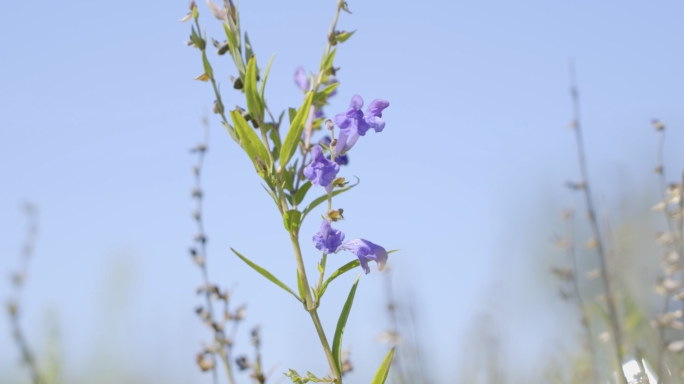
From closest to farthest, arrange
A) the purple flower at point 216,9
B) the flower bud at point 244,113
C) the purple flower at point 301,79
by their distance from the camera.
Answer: the flower bud at point 244,113 < the purple flower at point 216,9 < the purple flower at point 301,79

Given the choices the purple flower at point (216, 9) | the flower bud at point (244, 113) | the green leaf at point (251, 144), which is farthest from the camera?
the purple flower at point (216, 9)

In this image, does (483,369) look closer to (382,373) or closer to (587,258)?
(382,373)

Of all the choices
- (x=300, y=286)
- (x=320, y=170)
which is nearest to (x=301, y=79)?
(x=320, y=170)

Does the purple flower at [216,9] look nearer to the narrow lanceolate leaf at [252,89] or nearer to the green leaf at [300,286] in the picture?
the narrow lanceolate leaf at [252,89]

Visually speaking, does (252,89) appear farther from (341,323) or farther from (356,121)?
(341,323)

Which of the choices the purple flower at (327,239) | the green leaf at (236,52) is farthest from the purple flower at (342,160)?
the green leaf at (236,52)

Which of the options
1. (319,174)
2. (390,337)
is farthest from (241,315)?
(319,174)
